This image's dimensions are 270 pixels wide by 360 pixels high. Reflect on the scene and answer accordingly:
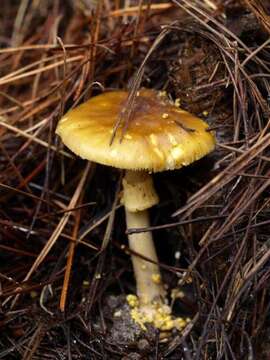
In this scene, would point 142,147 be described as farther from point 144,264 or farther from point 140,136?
point 144,264

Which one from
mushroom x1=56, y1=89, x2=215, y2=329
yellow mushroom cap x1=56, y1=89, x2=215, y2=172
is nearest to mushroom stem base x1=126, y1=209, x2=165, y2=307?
mushroom x1=56, y1=89, x2=215, y2=329

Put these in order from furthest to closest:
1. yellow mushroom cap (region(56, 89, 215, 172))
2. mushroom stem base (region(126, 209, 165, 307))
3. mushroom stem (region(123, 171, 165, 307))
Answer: mushroom stem base (region(126, 209, 165, 307)), mushroom stem (region(123, 171, 165, 307)), yellow mushroom cap (region(56, 89, 215, 172))

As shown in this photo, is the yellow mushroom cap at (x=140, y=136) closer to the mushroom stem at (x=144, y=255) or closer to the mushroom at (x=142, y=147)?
the mushroom at (x=142, y=147)

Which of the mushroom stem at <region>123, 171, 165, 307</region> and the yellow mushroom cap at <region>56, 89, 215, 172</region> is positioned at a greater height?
the yellow mushroom cap at <region>56, 89, 215, 172</region>

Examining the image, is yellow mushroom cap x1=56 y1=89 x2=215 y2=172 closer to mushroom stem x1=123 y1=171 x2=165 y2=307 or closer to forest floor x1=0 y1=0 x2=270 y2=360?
forest floor x1=0 y1=0 x2=270 y2=360

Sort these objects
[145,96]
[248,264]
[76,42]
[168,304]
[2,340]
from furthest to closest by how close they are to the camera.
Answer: [76,42] → [168,304] → [145,96] → [2,340] → [248,264]

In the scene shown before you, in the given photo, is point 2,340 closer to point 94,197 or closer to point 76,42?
point 94,197

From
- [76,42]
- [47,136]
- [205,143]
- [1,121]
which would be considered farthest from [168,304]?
[76,42]

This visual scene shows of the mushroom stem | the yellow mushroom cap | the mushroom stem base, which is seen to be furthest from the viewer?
the mushroom stem base
